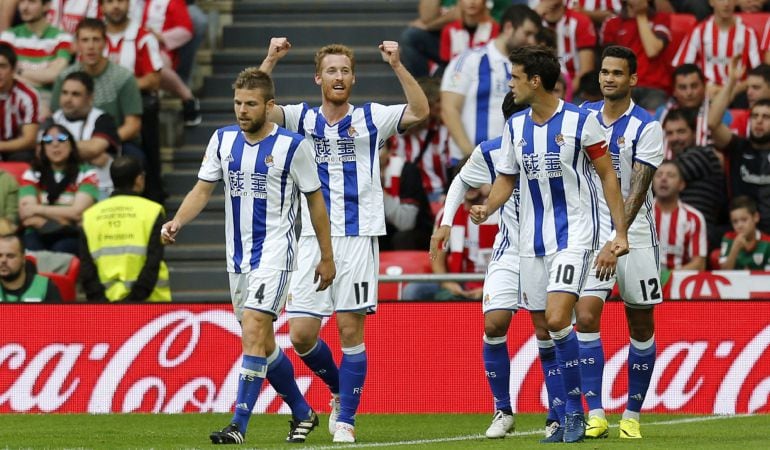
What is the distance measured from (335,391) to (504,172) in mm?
2095

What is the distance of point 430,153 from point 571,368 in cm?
618

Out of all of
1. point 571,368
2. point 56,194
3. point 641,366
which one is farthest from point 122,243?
point 571,368

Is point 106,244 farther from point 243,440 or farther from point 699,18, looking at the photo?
point 699,18

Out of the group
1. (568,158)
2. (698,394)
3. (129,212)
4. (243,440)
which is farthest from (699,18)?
(243,440)

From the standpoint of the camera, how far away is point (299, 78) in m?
17.0

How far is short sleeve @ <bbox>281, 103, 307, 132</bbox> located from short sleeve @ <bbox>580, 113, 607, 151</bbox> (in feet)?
6.35

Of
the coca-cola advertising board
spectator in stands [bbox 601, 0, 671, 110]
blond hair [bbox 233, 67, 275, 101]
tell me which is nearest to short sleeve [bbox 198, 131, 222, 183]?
blond hair [bbox 233, 67, 275, 101]

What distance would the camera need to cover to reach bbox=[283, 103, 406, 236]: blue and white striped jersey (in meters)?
10.2

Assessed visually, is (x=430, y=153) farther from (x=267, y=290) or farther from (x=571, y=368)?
(x=571, y=368)

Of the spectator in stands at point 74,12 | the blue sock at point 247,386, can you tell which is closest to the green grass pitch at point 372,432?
the blue sock at point 247,386

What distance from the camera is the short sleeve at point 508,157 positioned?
31.3ft

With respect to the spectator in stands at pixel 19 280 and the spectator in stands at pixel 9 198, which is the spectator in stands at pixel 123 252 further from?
the spectator in stands at pixel 9 198

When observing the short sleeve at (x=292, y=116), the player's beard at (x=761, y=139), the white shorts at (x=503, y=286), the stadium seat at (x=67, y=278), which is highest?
the short sleeve at (x=292, y=116)

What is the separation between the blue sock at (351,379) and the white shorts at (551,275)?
1076 millimetres
